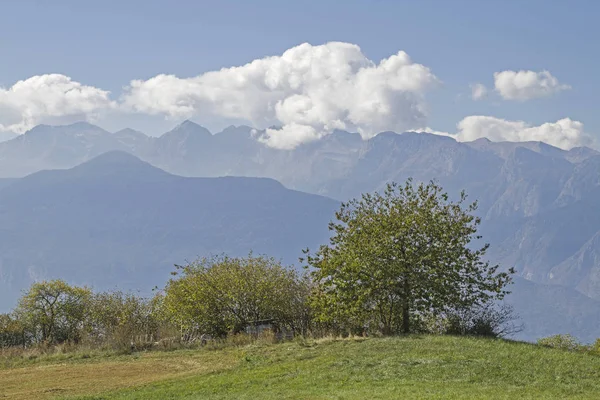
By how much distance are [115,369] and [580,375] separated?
65.5ft

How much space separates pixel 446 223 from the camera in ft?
116

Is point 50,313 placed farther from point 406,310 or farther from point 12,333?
point 406,310

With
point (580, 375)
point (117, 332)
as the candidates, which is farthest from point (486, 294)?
point (117, 332)

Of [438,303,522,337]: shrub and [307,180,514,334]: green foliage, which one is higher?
[307,180,514,334]: green foliage

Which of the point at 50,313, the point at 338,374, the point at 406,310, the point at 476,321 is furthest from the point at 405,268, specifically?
the point at 50,313

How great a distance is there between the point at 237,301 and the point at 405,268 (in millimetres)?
12154

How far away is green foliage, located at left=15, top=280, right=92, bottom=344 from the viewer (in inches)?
1916

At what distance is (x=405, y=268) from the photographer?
33969 millimetres

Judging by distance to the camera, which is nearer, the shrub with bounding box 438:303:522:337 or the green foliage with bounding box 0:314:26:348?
the shrub with bounding box 438:303:522:337

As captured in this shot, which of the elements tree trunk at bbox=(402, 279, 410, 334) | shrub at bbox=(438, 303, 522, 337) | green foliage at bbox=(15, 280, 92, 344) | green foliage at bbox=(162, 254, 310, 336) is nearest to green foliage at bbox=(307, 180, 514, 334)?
tree trunk at bbox=(402, 279, 410, 334)

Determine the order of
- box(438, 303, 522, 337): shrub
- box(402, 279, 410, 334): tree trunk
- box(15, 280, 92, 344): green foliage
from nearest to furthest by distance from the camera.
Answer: box(402, 279, 410, 334): tree trunk, box(438, 303, 522, 337): shrub, box(15, 280, 92, 344): green foliage

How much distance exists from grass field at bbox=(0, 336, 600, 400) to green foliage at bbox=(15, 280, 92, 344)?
52.0ft

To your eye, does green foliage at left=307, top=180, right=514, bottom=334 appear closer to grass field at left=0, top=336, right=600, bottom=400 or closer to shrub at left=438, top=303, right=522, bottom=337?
shrub at left=438, top=303, right=522, bottom=337

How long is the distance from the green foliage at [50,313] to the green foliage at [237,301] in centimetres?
1071
